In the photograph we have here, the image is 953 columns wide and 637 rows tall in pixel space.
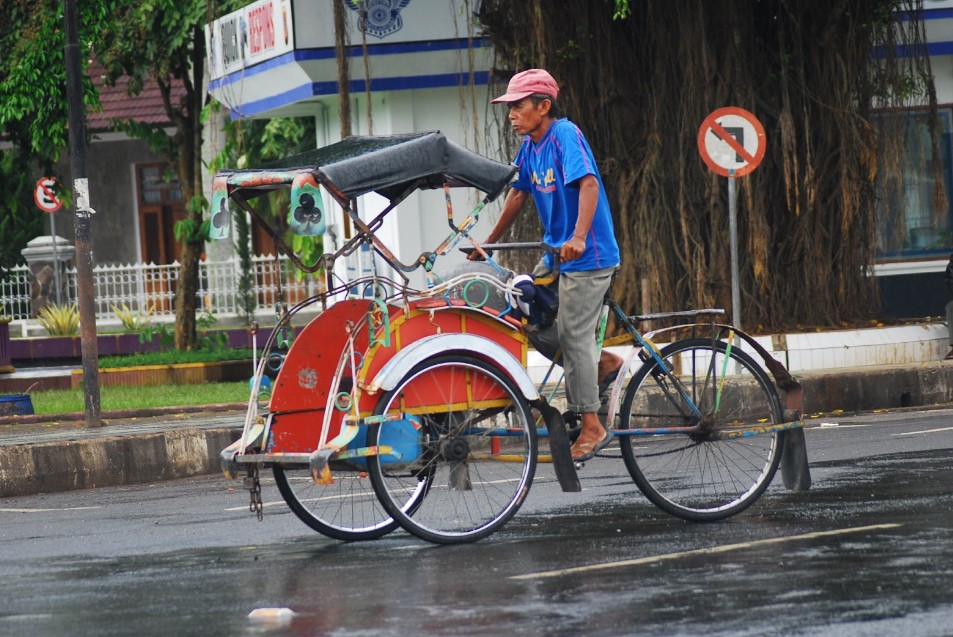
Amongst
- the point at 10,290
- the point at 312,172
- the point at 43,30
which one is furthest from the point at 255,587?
the point at 10,290

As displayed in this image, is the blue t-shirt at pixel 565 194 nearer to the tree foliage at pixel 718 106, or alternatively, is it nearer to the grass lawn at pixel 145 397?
the tree foliage at pixel 718 106

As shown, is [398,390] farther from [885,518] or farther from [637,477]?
[885,518]

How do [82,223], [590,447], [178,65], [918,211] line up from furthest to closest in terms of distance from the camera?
[178,65]
[918,211]
[82,223]
[590,447]

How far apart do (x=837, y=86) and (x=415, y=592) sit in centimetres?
1184

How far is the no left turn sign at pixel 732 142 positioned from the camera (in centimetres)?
1391

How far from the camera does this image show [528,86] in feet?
24.2

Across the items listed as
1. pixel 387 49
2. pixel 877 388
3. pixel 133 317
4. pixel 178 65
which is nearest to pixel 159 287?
pixel 133 317

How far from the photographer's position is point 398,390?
7012 mm

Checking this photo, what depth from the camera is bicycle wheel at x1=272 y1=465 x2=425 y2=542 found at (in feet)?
24.4

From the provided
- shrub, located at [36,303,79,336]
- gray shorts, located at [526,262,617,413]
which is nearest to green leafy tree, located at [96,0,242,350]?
shrub, located at [36,303,79,336]

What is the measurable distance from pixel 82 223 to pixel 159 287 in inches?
589

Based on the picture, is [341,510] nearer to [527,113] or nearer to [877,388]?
[527,113]

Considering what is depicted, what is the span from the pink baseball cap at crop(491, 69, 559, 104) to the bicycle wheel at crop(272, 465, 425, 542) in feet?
5.94

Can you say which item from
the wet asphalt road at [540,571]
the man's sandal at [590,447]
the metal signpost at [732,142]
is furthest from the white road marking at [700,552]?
the metal signpost at [732,142]
